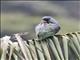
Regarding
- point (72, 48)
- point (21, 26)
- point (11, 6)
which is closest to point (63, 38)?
point (72, 48)

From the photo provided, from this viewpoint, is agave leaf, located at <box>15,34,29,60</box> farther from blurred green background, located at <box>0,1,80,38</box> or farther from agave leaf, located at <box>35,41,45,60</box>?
blurred green background, located at <box>0,1,80,38</box>

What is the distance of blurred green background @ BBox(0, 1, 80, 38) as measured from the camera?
2.11 meters

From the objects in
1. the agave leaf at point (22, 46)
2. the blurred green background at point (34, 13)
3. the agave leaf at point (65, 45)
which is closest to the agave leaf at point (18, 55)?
the agave leaf at point (22, 46)

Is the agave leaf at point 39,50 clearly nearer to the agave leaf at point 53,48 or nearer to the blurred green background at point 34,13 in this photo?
the agave leaf at point 53,48

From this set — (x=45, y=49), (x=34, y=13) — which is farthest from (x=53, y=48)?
(x=34, y=13)

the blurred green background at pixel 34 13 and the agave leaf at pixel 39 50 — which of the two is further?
the blurred green background at pixel 34 13

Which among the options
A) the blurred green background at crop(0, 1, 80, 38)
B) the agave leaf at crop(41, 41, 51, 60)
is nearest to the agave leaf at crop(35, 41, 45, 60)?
the agave leaf at crop(41, 41, 51, 60)

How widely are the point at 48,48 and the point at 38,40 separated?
4 cm

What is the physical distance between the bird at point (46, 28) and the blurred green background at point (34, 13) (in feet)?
2.69

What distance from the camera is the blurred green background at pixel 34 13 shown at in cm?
211

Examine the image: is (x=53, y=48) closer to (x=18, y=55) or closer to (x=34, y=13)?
(x=18, y=55)

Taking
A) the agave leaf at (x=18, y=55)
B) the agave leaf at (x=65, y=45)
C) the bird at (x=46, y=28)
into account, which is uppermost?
the bird at (x=46, y=28)

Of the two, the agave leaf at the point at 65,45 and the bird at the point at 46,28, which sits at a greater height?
the bird at the point at 46,28

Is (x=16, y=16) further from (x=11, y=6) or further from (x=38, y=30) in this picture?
(x=38, y=30)
